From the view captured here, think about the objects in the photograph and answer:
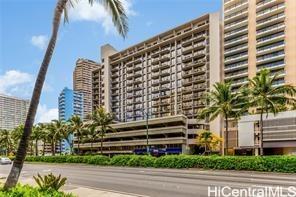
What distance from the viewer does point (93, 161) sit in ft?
210

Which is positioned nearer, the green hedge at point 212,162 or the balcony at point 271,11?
the green hedge at point 212,162

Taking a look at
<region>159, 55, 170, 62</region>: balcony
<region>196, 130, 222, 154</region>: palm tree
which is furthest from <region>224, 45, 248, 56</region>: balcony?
<region>159, 55, 170, 62</region>: balcony

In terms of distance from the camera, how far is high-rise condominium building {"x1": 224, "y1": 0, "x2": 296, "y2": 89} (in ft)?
316

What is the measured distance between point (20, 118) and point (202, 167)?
507 feet

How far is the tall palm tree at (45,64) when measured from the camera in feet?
40.1

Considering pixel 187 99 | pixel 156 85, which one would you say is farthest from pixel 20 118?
pixel 187 99

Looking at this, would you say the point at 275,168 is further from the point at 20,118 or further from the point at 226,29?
the point at 20,118

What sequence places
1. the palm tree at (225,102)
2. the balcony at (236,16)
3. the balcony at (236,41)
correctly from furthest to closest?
1. the balcony at (236,16)
2. the balcony at (236,41)
3. the palm tree at (225,102)

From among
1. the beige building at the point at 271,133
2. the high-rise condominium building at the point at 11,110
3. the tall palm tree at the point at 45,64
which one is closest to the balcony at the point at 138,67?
the high-rise condominium building at the point at 11,110

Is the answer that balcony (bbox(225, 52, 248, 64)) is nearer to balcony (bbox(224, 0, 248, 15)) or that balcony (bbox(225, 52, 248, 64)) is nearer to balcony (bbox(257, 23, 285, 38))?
balcony (bbox(257, 23, 285, 38))

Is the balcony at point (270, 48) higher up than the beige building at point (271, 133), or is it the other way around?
the balcony at point (270, 48)

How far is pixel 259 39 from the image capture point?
103875 mm

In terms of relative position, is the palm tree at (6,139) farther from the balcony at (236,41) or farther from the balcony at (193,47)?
the balcony at (236,41)

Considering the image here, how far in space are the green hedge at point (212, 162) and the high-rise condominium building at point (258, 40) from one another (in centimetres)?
4041
